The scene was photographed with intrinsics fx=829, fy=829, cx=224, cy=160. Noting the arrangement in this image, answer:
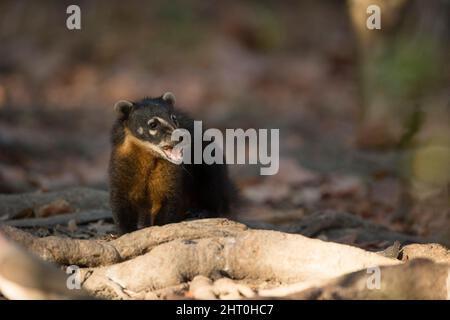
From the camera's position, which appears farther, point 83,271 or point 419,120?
point 419,120

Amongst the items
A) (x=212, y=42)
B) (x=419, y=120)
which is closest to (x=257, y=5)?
(x=212, y=42)

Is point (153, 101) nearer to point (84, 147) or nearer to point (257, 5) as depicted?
point (84, 147)

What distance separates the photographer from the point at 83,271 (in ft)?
18.7

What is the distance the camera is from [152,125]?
677 centimetres

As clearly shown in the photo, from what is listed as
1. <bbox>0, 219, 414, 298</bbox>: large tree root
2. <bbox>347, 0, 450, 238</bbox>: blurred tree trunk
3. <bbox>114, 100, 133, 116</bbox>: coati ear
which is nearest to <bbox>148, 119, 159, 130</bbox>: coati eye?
<bbox>114, 100, 133, 116</bbox>: coati ear

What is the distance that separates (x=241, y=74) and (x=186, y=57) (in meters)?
1.76

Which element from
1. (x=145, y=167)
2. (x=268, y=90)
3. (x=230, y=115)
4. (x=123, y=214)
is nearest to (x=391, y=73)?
(x=230, y=115)

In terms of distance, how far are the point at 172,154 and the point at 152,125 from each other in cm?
29

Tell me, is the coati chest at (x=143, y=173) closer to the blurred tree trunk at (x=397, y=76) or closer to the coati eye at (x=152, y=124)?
the coati eye at (x=152, y=124)

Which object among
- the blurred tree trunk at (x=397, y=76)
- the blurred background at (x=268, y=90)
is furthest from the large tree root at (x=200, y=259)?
the blurred tree trunk at (x=397, y=76)

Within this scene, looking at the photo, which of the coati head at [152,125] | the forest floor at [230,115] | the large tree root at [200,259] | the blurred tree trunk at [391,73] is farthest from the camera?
the blurred tree trunk at [391,73]

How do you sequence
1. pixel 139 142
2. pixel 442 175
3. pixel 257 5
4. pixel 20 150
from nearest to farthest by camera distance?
pixel 139 142 → pixel 442 175 → pixel 20 150 → pixel 257 5

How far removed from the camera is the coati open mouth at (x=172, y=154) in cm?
676
